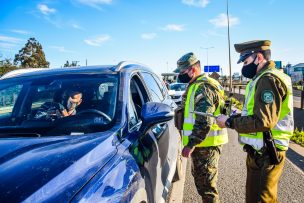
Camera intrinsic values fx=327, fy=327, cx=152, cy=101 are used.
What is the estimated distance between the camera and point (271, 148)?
277 cm

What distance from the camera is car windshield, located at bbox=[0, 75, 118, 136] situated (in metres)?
2.59

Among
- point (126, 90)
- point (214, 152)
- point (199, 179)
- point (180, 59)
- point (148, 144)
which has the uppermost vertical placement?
point (180, 59)

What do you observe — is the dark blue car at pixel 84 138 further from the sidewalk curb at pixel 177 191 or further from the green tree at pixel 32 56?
the green tree at pixel 32 56

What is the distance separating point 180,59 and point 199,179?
133 cm

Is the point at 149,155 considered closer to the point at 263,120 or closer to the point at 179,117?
the point at 263,120

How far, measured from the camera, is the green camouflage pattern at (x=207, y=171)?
3.37m

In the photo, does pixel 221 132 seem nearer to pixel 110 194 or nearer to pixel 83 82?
pixel 83 82

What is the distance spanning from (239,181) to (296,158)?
1925 millimetres

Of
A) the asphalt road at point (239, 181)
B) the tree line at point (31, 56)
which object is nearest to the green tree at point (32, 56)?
the tree line at point (31, 56)

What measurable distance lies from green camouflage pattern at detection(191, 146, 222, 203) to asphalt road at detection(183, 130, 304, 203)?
103 cm

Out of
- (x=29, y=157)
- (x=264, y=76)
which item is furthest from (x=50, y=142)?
(x=264, y=76)

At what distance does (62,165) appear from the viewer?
5.85 ft

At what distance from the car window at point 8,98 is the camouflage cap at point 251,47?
2.22 meters

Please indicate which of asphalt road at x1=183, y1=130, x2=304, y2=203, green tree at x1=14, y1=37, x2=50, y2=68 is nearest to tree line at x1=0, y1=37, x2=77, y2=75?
green tree at x1=14, y1=37, x2=50, y2=68
